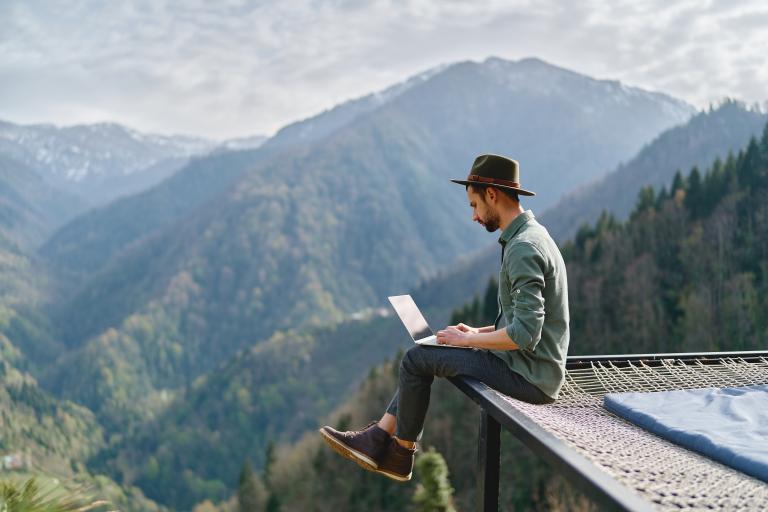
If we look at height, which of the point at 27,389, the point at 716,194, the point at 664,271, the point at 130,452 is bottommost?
the point at 130,452

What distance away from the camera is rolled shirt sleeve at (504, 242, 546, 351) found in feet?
14.1

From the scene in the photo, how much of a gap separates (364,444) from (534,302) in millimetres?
1661

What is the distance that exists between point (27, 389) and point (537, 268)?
535ft

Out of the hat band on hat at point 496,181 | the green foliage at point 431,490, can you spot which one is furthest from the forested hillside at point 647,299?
the hat band on hat at point 496,181

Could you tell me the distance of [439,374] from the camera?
4.80 meters

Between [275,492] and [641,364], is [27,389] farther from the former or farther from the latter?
[641,364]

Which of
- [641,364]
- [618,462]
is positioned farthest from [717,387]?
[618,462]

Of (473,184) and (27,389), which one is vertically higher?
(473,184)

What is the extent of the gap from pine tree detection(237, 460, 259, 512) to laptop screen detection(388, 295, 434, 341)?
2755 inches

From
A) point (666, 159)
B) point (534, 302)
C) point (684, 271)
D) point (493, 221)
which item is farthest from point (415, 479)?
point (666, 159)

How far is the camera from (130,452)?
14238 cm

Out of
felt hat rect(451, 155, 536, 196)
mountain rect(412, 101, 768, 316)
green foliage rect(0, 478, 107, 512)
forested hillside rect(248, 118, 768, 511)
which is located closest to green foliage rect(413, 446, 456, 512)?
felt hat rect(451, 155, 536, 196)

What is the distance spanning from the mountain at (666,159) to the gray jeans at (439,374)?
154m

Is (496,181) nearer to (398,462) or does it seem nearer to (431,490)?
(398,462)
